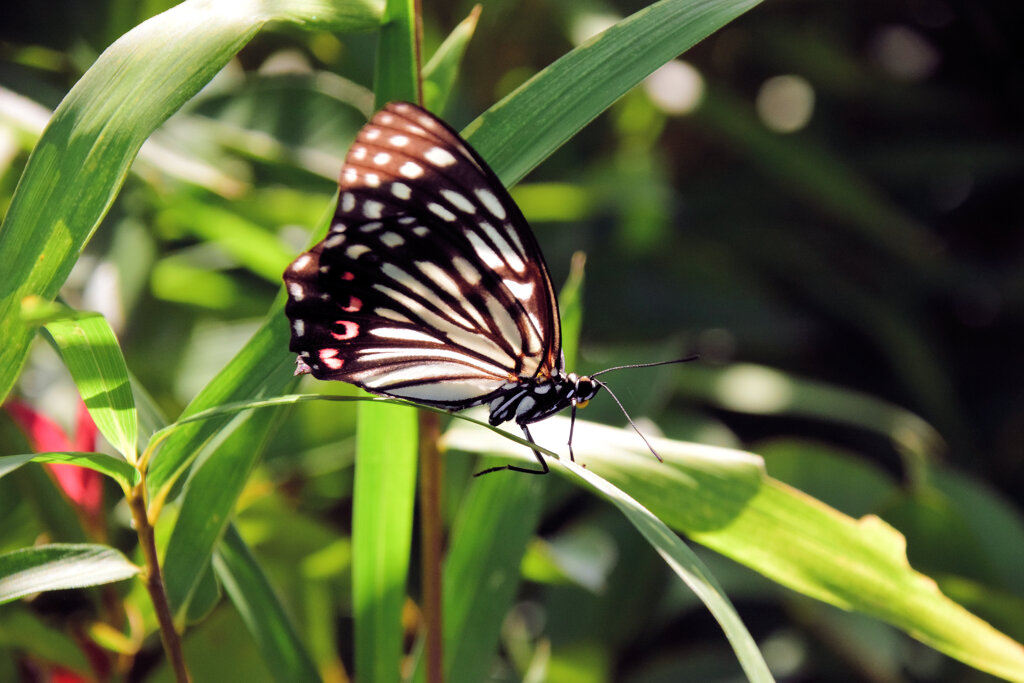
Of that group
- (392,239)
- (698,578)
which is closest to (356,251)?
(392,239)

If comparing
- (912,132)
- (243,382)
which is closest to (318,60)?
(243,382)

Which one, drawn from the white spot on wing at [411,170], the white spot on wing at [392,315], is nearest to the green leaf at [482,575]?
the white spot on wing at [392,315]

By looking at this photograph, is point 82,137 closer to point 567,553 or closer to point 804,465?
point 567,553

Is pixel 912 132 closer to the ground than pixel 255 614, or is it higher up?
higher up

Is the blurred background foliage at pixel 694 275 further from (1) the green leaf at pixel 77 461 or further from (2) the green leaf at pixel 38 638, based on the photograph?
(1) the green leaf at pixel 77 461

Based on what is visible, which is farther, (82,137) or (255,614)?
(255,614)

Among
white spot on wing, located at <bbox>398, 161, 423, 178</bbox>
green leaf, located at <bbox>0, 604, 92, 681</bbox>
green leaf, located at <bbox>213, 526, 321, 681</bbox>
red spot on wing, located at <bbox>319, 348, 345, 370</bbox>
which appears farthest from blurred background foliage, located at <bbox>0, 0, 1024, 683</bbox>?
white spot on wing, located at <bbox>398, 161, 423, 178</bbox>
